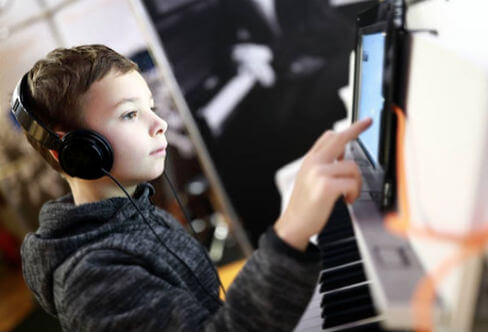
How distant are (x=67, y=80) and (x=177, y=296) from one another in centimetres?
50

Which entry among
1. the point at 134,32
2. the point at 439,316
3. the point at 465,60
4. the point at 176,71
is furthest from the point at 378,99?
the point at 134,32

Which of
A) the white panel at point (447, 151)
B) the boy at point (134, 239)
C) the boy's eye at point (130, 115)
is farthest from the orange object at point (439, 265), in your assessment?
the boy's eye at point (130, 115)

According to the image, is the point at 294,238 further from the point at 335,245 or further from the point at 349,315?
the point at 335,245

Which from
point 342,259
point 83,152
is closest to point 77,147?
point 83,152

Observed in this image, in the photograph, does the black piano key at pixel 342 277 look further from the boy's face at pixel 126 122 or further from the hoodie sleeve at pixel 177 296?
the boy's face at pixel 126 122

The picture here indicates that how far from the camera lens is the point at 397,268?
51cm

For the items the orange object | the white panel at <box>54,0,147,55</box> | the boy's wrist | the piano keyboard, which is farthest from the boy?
the white panel at <box>54,0,147,55</box>

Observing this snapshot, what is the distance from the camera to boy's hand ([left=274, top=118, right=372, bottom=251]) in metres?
0.53

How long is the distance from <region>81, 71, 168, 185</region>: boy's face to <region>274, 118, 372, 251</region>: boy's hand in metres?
0.36

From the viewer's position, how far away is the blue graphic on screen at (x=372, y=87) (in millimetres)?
643

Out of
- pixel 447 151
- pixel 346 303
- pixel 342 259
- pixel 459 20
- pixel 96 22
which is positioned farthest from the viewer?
pixel 96 22

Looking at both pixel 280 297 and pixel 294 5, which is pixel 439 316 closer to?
pixel 280 297

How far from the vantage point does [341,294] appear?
0.85m

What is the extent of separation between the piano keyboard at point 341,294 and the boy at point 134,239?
0.77 feet
